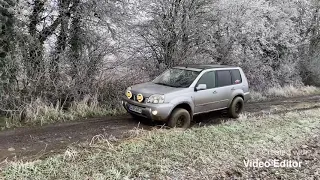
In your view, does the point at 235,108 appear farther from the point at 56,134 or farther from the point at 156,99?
the point at 56,134

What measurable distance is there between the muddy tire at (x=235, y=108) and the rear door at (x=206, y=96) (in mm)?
1056

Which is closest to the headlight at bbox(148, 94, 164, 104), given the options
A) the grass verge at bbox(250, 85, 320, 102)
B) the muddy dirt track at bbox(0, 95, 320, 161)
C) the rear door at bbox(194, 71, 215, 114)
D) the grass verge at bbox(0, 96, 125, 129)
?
the muddy dirt track at bbox(0, 95, 320, 161)

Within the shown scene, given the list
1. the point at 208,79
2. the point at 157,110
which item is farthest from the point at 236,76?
the point at 157,110

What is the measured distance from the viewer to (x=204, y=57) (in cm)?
1266

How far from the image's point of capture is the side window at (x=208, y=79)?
26.2 feet

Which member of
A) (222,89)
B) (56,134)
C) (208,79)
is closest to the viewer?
(56,134)

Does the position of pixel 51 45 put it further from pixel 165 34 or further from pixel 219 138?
pixel 219 138

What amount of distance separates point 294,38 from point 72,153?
15.8 m

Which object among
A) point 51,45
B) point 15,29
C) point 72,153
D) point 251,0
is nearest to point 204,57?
point 251,0

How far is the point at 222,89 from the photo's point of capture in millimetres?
8508

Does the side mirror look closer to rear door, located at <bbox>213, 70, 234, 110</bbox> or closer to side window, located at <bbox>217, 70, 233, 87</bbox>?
rear door, located at <bbox>213, 70, 234, 110</bbox>

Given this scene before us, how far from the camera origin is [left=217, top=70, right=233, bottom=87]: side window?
27.8 feet

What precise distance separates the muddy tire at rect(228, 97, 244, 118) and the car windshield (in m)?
1.80

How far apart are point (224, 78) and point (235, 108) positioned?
3.92 ft
